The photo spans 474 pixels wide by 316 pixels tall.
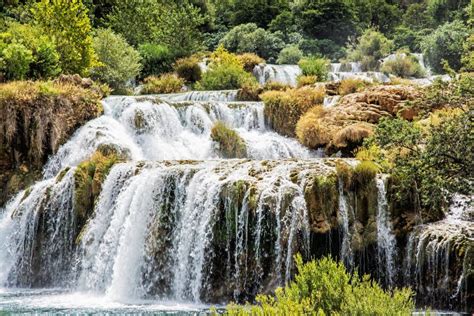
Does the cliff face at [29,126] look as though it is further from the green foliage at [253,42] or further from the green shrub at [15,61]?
the green foliage at [253,42]

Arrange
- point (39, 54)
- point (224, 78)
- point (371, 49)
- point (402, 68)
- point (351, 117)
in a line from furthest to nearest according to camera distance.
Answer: point (371, 49) → point (402, 68) → point (224, 78) → point (39, 54) → point (351, 117)

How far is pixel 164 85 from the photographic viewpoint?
89.5 feet

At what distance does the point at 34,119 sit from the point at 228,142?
5955 millimetres

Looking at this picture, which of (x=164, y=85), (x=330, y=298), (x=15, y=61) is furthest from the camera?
(x=164, y=85)

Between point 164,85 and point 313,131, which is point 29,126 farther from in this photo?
point 164,85

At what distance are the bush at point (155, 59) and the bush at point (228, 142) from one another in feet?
45.4

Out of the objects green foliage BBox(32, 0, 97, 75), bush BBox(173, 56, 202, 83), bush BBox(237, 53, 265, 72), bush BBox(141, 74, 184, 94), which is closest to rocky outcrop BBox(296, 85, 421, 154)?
bush BBox(141, 74, 184, 94)

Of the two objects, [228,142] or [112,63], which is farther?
[112,63]

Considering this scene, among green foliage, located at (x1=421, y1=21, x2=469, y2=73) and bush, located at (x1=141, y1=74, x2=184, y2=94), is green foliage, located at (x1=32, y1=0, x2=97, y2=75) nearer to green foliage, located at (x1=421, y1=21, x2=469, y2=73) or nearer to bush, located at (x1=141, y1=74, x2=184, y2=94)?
bush, located at (x1=141, y1=74, x2=184, y2=94)

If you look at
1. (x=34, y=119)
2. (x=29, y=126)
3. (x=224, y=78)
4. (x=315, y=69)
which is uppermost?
(x=315, y=69)

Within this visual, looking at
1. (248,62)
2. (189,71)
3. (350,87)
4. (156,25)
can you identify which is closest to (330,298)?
(350,87)

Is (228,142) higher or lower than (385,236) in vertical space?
higher

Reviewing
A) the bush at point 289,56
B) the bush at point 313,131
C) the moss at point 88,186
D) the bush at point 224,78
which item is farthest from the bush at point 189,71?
the moss at point 88,186

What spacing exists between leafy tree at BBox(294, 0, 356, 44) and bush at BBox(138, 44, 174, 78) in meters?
15.5
